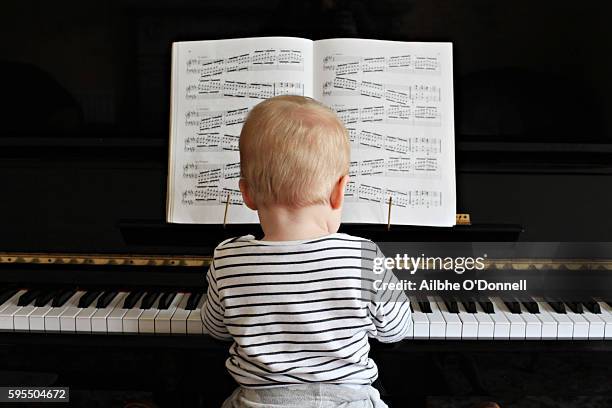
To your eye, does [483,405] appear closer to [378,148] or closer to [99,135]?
[378,148]

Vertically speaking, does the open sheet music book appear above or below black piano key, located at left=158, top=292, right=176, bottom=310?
above

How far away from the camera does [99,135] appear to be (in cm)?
172

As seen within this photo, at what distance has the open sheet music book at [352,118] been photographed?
152cm

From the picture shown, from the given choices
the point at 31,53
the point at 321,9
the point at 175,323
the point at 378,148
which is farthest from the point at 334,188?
the point at 31,53

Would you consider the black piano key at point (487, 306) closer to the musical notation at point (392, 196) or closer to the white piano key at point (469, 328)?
the white piano key at point (469, 328)

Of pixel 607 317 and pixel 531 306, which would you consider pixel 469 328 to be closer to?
pixel 531 306

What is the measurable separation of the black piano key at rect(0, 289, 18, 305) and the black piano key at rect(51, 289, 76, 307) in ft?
0.44

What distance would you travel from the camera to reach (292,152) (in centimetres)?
106

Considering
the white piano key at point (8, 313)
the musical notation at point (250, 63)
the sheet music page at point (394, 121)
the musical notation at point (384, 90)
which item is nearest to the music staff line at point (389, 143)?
the sheet music page at point (394, 121)

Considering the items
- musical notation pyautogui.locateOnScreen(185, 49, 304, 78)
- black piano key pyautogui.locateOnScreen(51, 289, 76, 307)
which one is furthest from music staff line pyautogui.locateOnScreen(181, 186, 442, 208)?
black piano key pyautogui.locateOnScreen(51, 289, 76, 307)

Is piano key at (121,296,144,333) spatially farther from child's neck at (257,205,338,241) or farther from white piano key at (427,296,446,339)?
white piano key at (427,296,446,339)

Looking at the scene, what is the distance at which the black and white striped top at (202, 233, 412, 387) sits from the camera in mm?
1096

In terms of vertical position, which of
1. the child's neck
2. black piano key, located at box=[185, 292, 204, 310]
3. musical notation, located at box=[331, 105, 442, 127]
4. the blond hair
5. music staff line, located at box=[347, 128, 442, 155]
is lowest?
black piano key, located at box=[185, 292, 204, 310]

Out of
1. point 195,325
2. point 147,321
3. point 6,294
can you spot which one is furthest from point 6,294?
point 195,325
